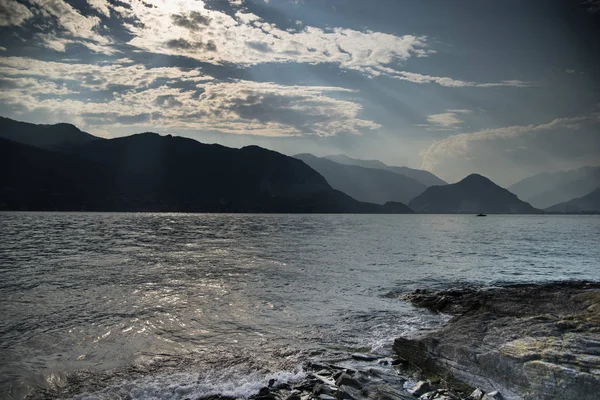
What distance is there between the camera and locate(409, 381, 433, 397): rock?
10744 mm

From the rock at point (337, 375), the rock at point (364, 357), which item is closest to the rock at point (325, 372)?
the rock at point (337, 375)

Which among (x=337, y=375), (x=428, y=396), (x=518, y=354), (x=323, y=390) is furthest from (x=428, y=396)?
(x=518, y=354)

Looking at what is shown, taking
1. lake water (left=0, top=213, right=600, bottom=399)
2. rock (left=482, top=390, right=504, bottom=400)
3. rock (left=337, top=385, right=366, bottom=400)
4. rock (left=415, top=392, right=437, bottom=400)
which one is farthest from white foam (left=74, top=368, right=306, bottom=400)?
rock (left=482, top=390, right=504, bottom=400)

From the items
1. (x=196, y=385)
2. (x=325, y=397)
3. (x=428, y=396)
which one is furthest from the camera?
(x=196, y=385)

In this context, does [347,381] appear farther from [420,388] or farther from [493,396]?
[493,396]

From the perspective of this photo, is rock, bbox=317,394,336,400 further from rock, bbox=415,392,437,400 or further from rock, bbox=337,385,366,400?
rock, bbox=415,392,437,400

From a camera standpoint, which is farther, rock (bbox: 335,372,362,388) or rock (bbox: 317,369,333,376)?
rock (bbox: 317,369,333,376)

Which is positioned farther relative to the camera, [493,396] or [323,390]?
[323,390]

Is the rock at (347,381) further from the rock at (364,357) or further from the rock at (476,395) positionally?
the rock at (476,395)

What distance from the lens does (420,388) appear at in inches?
432

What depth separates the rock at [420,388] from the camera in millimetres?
10744

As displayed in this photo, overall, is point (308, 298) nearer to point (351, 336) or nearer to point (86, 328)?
point (351, 336)

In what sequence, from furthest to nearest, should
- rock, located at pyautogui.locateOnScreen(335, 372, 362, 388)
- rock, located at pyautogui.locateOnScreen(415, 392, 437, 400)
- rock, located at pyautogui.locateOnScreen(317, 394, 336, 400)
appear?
rock, located at pyautogui.locateOnScreen(335, 372, 362, 388) < rock, located at pyautogui.locateOnScreen(415, 392, 437, 400) < rock, located at pyautogui.locateOnScreen(317, 394, 336, 400)

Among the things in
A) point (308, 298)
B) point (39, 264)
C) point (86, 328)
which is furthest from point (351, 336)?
point (39, 264)
